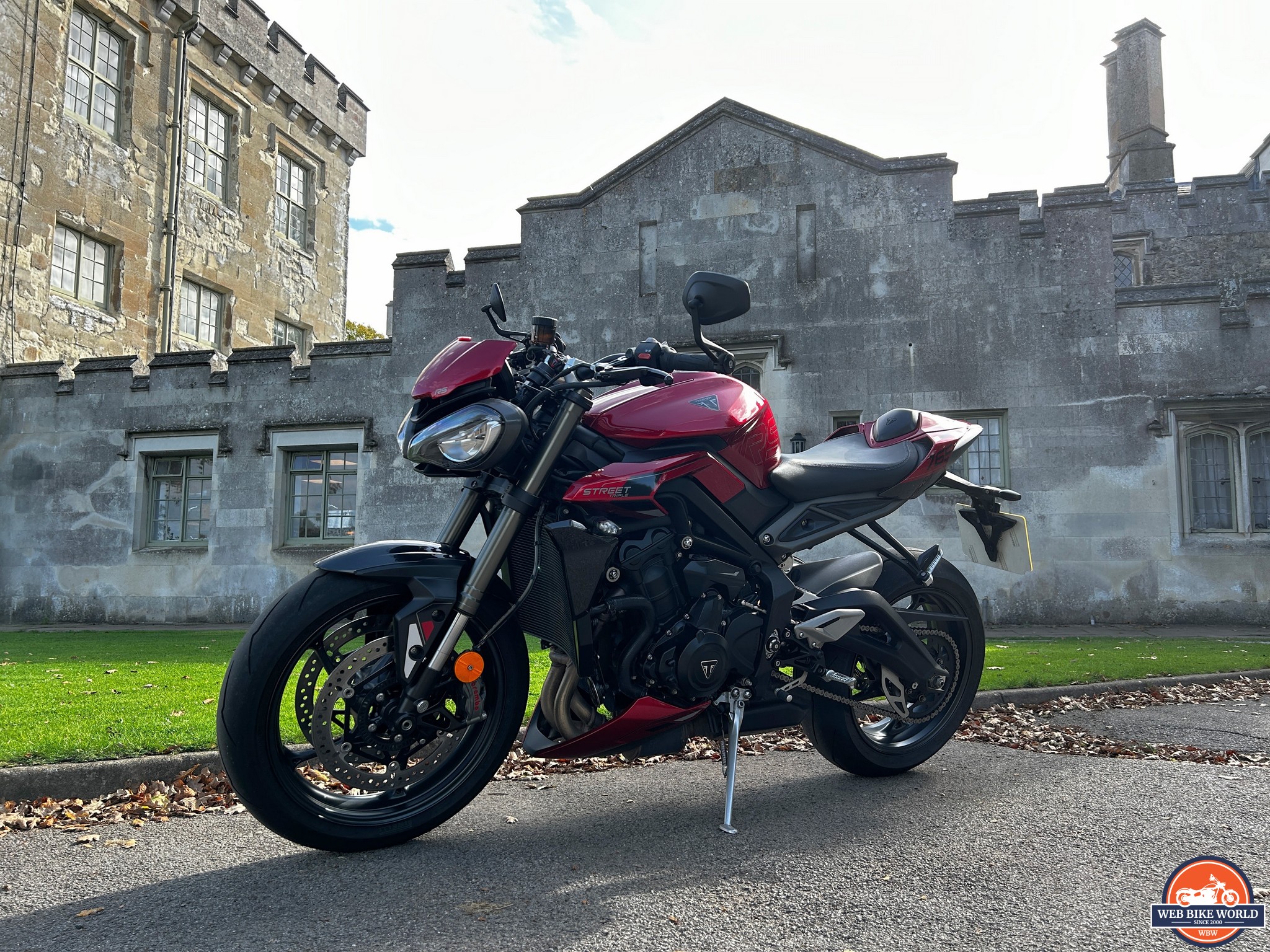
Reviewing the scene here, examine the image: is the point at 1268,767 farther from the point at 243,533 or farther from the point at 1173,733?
the point at 243,533

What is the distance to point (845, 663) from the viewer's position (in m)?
3.76

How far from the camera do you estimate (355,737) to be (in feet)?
9.53

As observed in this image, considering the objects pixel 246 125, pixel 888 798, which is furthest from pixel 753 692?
pixel 246 125

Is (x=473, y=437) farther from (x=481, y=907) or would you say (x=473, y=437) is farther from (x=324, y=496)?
(x=324, y=496)

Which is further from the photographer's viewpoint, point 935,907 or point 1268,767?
point 1268,767

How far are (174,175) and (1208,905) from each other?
2227 centimetres

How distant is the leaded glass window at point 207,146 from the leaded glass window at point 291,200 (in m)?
1.52

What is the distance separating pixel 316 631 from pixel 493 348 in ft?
3.66

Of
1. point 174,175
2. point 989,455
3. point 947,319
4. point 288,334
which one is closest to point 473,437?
point 947,319

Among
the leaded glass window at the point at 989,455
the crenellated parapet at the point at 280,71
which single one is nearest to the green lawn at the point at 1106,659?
the leaded glass window at the point at 989,455

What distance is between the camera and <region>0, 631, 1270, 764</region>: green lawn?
4.30 m

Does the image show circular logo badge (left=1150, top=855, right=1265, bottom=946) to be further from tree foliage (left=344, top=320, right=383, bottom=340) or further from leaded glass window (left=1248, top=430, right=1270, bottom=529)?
tree foliage (left=344, top=320, right=383, bottom=340)

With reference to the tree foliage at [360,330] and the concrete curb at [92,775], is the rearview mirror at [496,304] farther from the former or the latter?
the tree foliage at [360,330]

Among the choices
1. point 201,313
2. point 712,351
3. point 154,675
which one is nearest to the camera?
point 712,351
